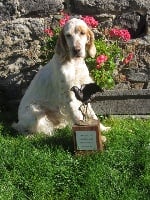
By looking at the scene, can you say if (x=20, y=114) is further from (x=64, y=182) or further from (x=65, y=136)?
(x=64, y=182)

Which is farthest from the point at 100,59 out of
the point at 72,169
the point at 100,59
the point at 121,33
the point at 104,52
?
the point at 72,169

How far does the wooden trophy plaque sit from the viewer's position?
5.70 m

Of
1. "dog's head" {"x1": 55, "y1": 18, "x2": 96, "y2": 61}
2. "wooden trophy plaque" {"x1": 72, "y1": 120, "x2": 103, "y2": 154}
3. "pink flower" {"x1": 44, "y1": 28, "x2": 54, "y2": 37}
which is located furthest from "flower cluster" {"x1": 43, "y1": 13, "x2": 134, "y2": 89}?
"wooden trophy plaque" {"x1": 72, "y1": 120, "x2": 103, "y2": 154}

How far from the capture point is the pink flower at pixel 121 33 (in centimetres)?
709

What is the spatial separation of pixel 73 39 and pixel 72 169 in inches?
56.3

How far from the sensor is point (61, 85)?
624 centimetres

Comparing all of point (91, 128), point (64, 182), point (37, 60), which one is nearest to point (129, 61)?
point (37, 60)

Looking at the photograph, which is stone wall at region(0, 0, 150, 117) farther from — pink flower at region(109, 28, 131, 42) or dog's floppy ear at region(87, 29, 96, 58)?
dog's floppy ear at region(87, 29, 96, 58)

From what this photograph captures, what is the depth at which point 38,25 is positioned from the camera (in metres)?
7.50

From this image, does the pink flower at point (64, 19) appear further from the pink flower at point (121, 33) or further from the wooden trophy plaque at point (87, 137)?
the wooden trophy plaque at point (87, 137)

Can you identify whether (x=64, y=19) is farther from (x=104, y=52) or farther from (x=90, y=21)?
(x=104, y=52)

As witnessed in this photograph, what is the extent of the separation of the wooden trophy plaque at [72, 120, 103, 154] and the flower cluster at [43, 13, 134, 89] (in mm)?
1193

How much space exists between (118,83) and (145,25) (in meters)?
0.84

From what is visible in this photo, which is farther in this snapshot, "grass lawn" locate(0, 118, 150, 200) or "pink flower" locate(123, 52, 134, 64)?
"pink flower" locate(123, 52, 134, 64)
